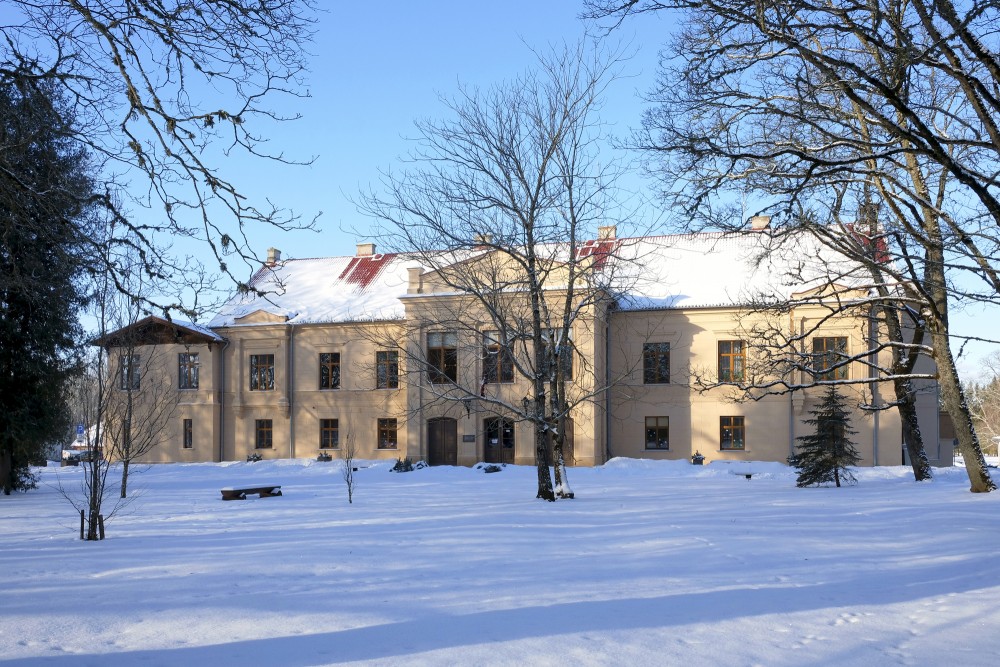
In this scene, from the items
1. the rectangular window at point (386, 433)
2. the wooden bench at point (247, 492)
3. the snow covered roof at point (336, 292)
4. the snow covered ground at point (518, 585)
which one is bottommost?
the wooden bench at point (247, 492)

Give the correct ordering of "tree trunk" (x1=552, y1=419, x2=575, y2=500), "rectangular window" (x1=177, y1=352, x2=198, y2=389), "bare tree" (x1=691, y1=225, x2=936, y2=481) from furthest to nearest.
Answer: "rectangular window" (x1=177, y1=352, x2=198, y2=389) → "tree trunk" (x1=552, y1=419, x2=575, y2=500) → "bare tree" (x1=691, y1=225, x2=936, y2=481)

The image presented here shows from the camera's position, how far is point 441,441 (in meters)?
39.0

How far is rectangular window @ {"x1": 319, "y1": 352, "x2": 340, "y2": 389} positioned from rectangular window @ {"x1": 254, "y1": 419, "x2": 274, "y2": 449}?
3317 mm

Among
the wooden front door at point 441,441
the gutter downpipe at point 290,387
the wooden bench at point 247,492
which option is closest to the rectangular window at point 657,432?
the wooden front door at point 441,441

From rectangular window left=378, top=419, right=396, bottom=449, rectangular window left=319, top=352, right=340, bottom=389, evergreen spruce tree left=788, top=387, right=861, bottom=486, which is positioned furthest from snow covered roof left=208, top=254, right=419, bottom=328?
evergreen spruce tree left=788, top=387, right=861, bottom=486

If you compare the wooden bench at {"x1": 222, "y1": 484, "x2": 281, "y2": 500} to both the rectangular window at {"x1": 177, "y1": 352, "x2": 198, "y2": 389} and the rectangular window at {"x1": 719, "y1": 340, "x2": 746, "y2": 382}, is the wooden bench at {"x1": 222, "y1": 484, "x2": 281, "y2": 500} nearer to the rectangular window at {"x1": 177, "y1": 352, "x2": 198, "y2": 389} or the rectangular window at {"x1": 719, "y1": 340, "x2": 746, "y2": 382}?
the rectangular window at {"x1": 177, "y1": 352, "x2": 198, "y2": 389}

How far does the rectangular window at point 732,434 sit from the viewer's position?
36.7 meters

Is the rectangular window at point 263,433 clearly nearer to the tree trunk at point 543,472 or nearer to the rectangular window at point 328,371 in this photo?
the rectangular window at point 328,371

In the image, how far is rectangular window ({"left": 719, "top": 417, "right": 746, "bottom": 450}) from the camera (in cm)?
3669

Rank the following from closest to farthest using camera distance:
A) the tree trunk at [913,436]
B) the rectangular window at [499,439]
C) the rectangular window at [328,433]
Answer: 1. the tree trunk at [913,436]
2. the rectangular window at [499,439]
3. the rectangular window at [328,433]

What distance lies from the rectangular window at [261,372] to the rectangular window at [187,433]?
3.44 metres

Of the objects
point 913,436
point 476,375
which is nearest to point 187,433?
point 476,375

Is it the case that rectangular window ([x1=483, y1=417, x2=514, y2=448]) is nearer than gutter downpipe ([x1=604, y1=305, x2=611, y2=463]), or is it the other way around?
gutter downpipe ([x1=604, y1=305, x2=611, y2=463])

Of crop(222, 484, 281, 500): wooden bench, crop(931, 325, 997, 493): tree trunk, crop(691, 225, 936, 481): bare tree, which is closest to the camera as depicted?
crop(691, 225, 936, 481): bare tree
